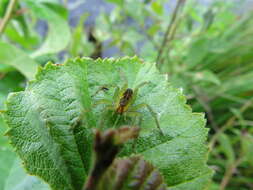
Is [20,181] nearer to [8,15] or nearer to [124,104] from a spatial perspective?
[124,104]

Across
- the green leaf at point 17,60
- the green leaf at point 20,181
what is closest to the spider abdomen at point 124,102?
the green leaf at point 20,181

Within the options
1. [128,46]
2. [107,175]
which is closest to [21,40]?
[128,46]

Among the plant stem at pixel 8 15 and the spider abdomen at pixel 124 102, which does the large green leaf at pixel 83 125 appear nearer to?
the spider abdomen at pixel 124 102

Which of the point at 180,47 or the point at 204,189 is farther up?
the point at 180,47

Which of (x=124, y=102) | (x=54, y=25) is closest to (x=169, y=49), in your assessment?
(x=54, y=25)

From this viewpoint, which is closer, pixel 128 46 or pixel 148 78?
pixel 148 78

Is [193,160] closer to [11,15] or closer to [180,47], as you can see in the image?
[11,15]

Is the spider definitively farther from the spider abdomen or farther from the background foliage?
the background foliage
